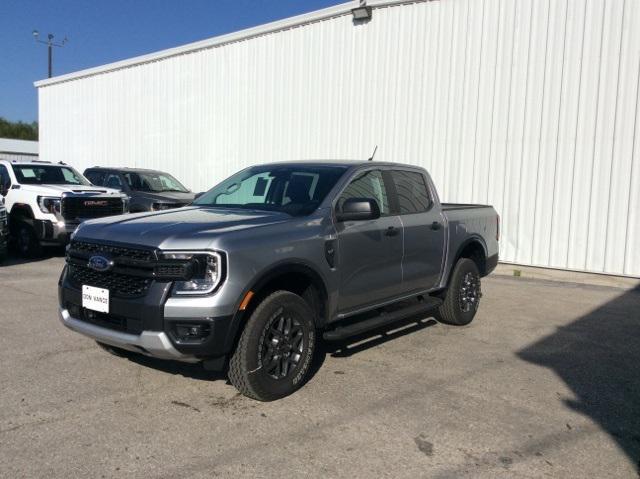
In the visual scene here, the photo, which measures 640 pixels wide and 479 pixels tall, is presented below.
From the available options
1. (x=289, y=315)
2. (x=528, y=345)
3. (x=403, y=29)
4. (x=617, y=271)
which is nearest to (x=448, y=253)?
(x=528, y=345)

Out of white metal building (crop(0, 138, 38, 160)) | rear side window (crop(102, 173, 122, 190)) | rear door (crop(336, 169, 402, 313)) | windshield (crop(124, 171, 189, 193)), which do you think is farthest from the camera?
white metal building (crop(0, 138, 38, 160))

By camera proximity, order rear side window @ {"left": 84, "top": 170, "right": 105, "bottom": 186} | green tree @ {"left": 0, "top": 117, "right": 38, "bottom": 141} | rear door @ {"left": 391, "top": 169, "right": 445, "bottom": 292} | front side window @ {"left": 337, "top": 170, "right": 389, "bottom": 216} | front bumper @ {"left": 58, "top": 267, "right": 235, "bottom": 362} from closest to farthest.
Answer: front bumper @ {"left": 58, "top": 267, "right": 235, "bottom": 362} → front side window @ {"left": 337, "top": 170, "right": 389, "bottom": 216} → rear door @ {"left": 391, "top": 169, "right": 445, "bottom": 292} → rear side window @ {"left": 84, "top": 170, "right": 105, "bottom": 186} → green tree @ {"left": 0, "top": 117, "right": 38, "bottom": 141}

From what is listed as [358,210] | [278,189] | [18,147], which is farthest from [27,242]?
[18,147]

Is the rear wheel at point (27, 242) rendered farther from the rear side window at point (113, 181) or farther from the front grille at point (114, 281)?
the front grille at point (114, 281)

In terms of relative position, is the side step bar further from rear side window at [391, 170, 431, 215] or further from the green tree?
the green tree

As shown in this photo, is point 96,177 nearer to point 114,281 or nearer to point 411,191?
point 411,191

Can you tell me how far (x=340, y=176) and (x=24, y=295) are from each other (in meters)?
5.25

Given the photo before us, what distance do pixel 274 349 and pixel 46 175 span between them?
9.80 meters

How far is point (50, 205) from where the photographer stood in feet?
36.2

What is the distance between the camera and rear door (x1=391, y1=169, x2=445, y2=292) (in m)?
5.91

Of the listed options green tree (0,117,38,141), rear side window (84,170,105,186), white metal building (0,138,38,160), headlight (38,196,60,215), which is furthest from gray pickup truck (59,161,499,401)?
green tree (0,117,38,141)

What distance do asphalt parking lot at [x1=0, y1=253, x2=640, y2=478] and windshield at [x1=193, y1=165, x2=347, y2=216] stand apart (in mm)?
1489

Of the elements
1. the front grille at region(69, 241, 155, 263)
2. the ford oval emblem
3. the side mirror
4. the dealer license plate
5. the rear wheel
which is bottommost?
the rear wheel

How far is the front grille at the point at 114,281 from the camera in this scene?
4.13m
